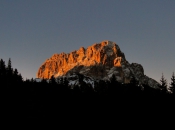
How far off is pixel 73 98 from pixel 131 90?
17.8 metres

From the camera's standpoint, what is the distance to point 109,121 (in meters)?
73.2

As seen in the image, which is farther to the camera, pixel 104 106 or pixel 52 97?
pixel 52 97

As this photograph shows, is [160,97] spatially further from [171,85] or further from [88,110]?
[88,110]

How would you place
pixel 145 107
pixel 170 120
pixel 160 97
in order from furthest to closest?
pixel 160 97 → pixel 145 107 → pixel 170 120

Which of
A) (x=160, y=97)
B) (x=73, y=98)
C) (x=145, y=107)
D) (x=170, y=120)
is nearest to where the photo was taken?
(x=170, y=120)

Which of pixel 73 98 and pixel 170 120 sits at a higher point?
pixel 73 98

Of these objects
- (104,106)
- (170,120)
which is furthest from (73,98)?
(170,120)

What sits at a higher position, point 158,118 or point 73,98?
point 73,98

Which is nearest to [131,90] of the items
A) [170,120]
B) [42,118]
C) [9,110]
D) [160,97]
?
[160,97]

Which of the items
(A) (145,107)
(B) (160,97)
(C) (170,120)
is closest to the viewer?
(C) (170,120)

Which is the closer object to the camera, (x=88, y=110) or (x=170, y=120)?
(x=170, y=120)

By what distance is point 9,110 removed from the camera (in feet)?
246

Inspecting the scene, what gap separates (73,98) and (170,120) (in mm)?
29429

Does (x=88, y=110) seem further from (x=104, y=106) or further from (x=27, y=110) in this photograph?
(x=27, y=110)
